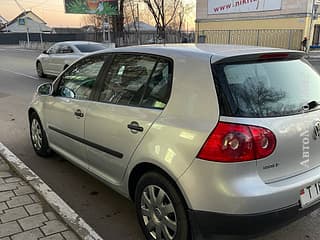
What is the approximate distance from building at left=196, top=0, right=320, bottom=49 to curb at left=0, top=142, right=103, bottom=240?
27.0 metres

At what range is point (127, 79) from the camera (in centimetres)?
316

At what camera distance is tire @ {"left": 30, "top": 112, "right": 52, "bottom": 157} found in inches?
183

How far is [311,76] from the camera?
2.96m

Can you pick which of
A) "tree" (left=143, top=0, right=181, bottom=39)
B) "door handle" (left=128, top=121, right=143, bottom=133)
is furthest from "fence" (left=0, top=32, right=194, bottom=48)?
"door handle" (left=128, top=121, right=143, bottom=133)

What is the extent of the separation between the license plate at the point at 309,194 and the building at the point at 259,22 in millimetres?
27206

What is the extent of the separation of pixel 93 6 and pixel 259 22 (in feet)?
55.8

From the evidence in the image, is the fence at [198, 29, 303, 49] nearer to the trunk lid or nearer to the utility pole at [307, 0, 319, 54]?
the utility pole at [307, 0, 319, 54]

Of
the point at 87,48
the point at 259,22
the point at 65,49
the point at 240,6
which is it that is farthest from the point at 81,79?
the point at 240,6

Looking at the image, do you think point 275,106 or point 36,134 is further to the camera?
point 36,134

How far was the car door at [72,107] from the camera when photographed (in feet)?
11.8

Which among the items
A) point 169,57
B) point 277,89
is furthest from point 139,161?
point 277,89

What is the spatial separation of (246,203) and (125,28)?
1676 inches

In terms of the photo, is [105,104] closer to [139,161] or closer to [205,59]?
[139,161]

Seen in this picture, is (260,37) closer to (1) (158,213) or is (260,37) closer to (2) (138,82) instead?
(2) (138,82)
